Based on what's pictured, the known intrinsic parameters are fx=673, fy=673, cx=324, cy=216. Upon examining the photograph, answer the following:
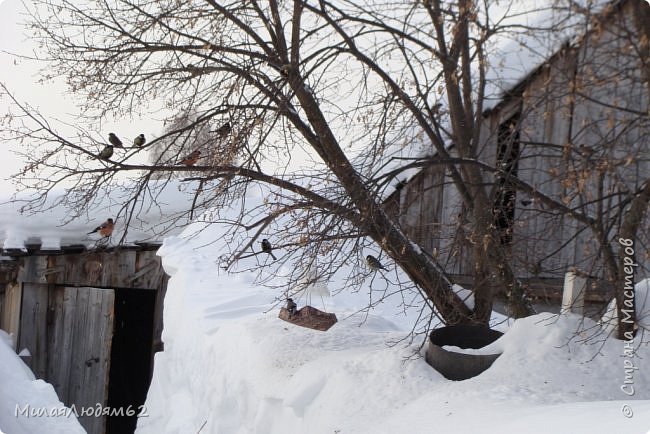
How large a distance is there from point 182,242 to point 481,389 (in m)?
7.21

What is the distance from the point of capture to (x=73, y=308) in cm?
1013

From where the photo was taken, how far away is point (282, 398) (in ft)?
17.8

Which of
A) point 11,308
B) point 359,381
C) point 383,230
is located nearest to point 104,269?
point 11,308

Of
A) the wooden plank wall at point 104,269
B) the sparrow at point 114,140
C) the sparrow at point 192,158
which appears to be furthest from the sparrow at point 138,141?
the wooden plank wall at point 104,269

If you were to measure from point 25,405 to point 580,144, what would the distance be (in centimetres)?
525

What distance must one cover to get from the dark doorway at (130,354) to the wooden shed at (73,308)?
1.46 metres

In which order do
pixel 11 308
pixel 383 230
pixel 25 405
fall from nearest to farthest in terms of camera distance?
pixel 383 230 → pixel 25 405 → pixel 11 308

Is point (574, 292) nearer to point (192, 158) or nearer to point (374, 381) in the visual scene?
point (374, 381)

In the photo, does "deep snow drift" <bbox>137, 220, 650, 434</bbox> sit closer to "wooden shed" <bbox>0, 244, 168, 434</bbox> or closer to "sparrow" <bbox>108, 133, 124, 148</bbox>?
"sparrow" <bbox>108, 133, 124, 148</bbox>

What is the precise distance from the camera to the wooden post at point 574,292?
191 inches

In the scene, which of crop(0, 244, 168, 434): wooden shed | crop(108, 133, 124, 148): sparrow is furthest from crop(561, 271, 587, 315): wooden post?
crop(0, 244, 168, 434): wooden shed

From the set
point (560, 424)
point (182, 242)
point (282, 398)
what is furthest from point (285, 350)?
point (182, 242)

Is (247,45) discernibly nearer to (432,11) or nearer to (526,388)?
(432,11)

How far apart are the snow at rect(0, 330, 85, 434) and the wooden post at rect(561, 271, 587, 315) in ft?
13.0
